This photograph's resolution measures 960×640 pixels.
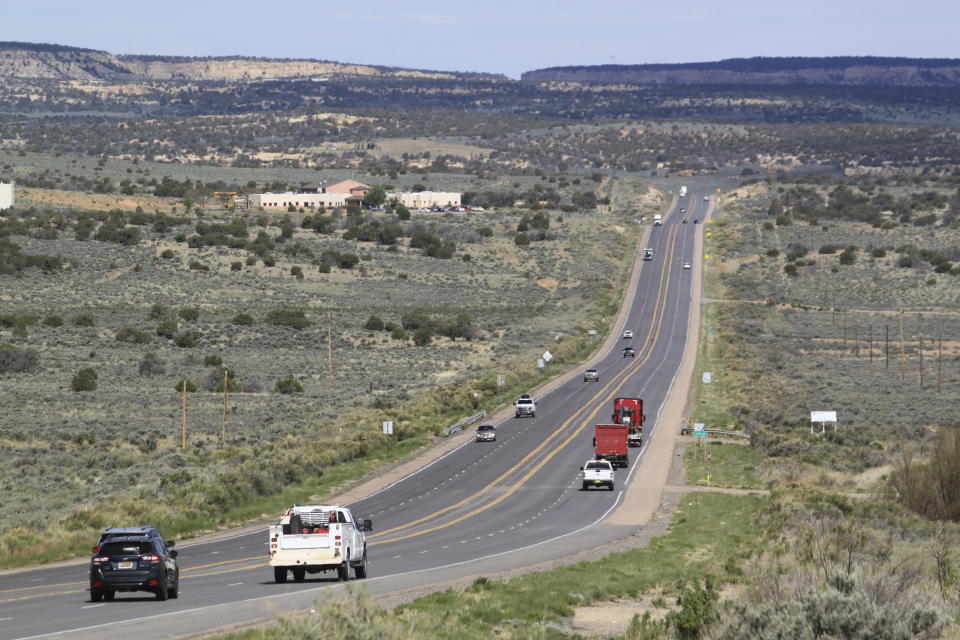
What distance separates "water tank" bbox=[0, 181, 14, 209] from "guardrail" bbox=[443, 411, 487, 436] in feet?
334

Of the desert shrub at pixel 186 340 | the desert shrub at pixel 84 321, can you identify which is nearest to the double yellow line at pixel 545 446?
the desert shrub at pixel 186 340

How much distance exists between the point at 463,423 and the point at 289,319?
43.6m

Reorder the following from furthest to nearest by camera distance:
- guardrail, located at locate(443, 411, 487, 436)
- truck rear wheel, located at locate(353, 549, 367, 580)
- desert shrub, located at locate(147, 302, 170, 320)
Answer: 1. desert shrub, located at locate(147, 302, 170, 320)
2. guardrail, located at locate(443, 411, 487, 436)
3. truck rear wheel, located at locate(353, 549, 367, 580)

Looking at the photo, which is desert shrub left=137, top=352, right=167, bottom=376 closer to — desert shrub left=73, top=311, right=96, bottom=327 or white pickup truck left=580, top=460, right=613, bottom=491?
desert shrub left=73, top=311, right=96, bottom=327

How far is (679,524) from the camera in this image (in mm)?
46688

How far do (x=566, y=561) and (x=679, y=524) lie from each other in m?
9.94

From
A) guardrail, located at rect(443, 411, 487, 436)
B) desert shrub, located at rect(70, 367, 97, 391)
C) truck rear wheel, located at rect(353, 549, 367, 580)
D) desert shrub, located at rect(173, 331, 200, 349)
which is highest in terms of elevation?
truck rear wheel, located at rect(353, 549, 367, 580)

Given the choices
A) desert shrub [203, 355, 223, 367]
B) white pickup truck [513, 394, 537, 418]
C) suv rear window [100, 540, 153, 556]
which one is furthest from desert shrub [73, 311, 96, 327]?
suv rear window [100, 540, 153, 556]

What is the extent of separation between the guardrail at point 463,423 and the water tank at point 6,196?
102 m

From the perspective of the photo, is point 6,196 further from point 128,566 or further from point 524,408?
point 128,566

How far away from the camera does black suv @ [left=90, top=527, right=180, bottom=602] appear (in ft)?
93.9

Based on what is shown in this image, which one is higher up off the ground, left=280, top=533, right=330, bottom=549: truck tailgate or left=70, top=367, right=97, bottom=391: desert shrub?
left=280, top=533, right=330, bottom=549: truck tailgate

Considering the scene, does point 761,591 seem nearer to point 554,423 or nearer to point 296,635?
point 296,635

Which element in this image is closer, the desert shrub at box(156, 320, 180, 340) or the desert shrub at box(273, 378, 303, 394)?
the desert shrub at box(273, 378, 303, 394)
